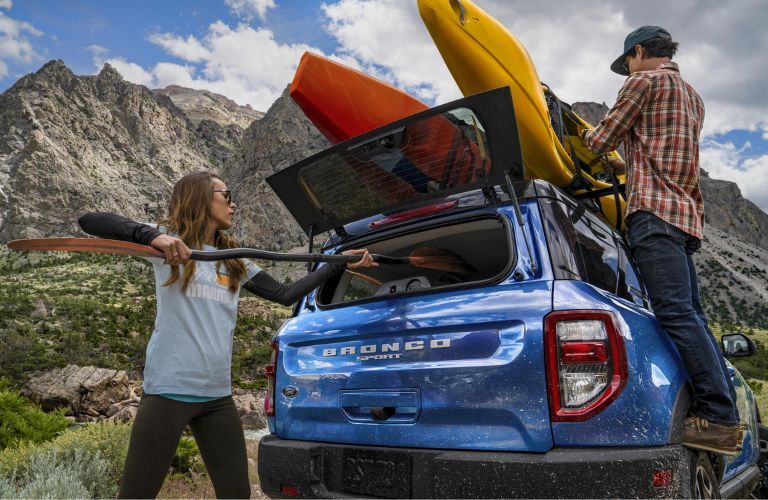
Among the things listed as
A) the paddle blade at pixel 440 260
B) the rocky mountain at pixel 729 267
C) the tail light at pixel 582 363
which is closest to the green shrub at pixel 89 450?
the paddle blade at pixel 440 260

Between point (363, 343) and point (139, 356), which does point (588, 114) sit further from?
point (363, 343)

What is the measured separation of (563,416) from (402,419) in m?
0.78

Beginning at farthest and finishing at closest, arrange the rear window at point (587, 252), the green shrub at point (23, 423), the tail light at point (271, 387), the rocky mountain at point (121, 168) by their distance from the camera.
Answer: the rocky mountain at point (121, 168)
the green shrub at point (23, 423)
the tail light at point (271, 387)
the rear window at point (587, 252)

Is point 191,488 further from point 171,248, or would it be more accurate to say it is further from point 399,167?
point 171,248

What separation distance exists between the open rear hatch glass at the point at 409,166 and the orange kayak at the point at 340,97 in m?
0.94

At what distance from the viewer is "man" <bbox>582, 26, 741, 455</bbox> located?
2.89 meters

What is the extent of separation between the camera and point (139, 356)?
4734 cm

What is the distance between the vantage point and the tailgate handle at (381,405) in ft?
9.20

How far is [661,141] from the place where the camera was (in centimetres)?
336

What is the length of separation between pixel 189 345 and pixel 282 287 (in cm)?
76

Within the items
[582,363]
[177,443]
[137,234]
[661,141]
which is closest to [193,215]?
[137,234]

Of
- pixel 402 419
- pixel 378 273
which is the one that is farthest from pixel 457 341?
pixel 378 273

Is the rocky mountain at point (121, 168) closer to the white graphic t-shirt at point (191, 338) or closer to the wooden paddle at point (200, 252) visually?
the wooden paddle at point (200, 252)

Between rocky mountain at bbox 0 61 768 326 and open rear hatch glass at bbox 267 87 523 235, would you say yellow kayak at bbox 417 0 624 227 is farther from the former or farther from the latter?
rocky mountain at bbox 0 61 768 326
